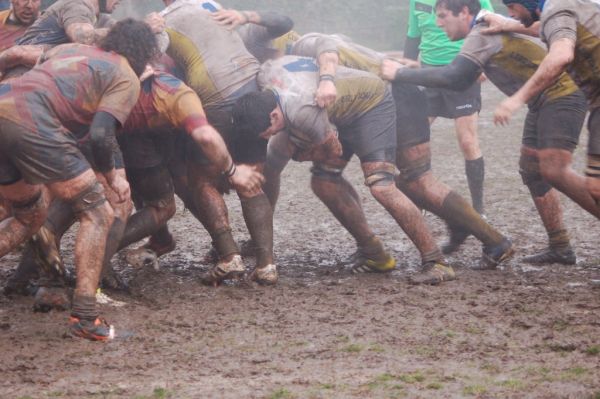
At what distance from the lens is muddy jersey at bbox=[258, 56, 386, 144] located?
6.12 meters

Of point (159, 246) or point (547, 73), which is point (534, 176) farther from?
point (159, 246)

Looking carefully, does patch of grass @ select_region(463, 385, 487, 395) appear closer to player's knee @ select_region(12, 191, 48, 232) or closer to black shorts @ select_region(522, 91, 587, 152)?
black shorts @ select_region(522, 91, 587, 152)

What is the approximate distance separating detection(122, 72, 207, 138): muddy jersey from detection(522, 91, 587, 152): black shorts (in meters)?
2.18

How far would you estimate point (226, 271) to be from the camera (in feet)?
20.6

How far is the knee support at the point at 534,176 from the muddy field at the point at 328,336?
0.53 m

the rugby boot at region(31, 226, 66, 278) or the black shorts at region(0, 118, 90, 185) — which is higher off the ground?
the black shorts at region(0, 118, 90, 185)

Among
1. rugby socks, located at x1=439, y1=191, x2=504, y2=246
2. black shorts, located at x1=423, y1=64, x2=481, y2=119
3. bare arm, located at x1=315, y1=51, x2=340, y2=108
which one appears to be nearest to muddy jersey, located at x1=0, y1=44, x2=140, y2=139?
bare arm, located at x1=315, y1=51, x2=340, y2=108

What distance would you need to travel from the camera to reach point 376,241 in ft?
21.9

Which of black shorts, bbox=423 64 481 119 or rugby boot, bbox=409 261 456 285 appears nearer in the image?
rugby boot, bbox=409 261 456 285

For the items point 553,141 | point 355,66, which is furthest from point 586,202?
point 355,66

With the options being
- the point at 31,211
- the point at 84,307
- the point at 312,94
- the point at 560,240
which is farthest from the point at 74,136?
the point at 560,240

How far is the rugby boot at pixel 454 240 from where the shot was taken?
7035 millimetres

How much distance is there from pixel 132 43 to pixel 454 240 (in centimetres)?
289

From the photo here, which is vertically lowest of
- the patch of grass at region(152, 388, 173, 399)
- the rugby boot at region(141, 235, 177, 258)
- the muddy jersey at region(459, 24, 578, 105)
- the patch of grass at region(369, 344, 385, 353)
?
the rugby boot at region(141, 235, 177, 258)
